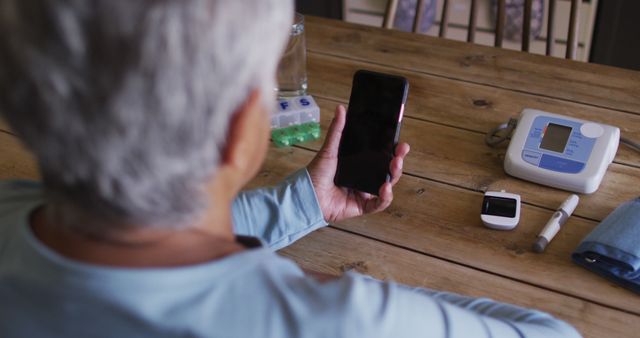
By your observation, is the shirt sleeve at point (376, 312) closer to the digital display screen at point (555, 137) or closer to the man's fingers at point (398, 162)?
the man's fingers at point (398, 162)

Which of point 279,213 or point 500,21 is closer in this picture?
point 279,213

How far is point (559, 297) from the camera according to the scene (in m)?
0.85

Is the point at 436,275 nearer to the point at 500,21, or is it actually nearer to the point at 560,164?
Answer: the point at 560,164

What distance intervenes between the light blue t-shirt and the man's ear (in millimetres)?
81

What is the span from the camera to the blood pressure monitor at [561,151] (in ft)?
3.31

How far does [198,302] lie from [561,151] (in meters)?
0.73

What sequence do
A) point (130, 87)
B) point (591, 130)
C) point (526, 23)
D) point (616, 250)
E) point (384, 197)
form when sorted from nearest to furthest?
point (130, 87), point (616, 250), point (384, 197), point (591, 130), point (526, 23)

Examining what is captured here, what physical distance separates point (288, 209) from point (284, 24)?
0.47 m

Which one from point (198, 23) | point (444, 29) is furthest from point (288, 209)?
point (444, 29)

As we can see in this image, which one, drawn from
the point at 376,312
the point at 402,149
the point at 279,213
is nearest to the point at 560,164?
the point at 402,149

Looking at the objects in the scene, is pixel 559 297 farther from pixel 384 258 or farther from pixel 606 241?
pixel 384 258

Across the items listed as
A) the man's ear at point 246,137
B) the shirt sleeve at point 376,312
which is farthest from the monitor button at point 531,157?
the man's ear at point 246,137

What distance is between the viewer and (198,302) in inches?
20.6

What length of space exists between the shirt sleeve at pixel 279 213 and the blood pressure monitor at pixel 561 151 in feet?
1.11
